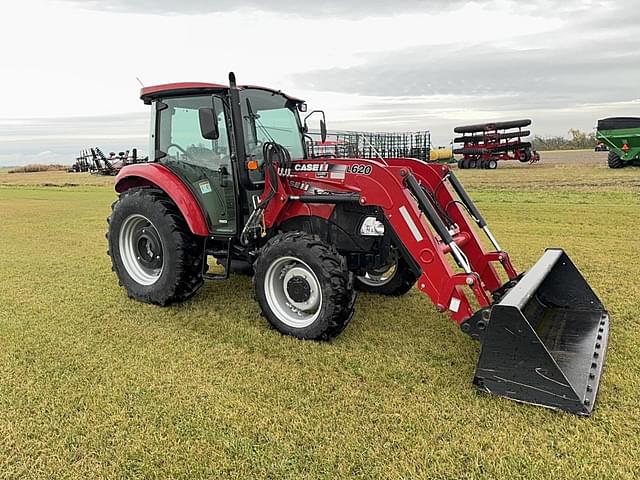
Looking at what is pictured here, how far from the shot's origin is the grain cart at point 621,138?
73.8 ft

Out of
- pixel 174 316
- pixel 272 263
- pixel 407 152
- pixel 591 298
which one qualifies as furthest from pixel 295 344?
pixel 407 152

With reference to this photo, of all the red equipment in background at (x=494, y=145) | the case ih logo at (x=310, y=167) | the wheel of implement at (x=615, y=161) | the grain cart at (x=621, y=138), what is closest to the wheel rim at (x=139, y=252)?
the case ih logo at (x=310, y=167)

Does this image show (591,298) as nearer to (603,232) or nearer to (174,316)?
(174,316)

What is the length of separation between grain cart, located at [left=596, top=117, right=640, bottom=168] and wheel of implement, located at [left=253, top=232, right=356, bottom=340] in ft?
73.5

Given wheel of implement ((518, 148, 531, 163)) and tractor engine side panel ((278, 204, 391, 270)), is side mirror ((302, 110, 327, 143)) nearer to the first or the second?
tractor engine side panel ((278, 204, 391, 270))

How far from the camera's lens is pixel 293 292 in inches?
186

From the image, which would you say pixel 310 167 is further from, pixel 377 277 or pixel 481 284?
pixel 481 284

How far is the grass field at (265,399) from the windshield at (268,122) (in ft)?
5.51

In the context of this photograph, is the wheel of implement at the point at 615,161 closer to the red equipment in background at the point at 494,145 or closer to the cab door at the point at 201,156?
the red equipment in background at the point at 494,145

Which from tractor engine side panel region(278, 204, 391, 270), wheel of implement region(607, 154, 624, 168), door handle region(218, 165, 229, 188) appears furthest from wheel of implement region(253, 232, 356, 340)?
wheel of implement region(607, 154, 624, 168)

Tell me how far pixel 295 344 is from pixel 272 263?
2.38 feet

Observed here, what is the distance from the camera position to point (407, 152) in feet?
60.2

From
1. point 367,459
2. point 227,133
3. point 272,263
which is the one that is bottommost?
point 367,459

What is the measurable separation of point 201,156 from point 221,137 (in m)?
0.41
